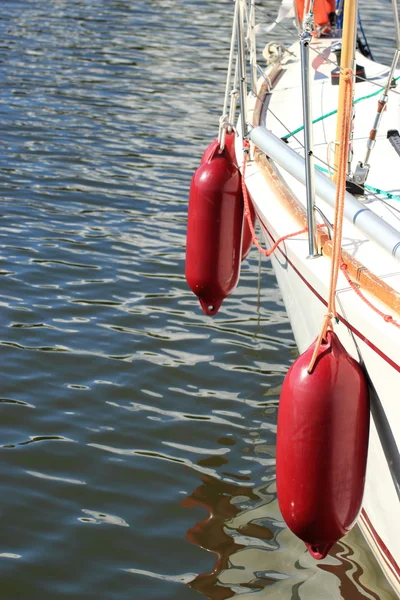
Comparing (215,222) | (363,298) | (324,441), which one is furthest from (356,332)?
(215,222)

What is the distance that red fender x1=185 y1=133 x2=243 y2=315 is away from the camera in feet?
13.7

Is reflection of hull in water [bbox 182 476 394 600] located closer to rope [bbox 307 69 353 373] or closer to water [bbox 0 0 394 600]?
water [bbox 0 0 394 600]

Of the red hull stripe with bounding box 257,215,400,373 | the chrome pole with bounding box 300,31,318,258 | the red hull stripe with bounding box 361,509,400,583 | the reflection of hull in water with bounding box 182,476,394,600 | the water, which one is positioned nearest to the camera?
the red hull stripe with bounding box 257,215,400,373

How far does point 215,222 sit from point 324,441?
1716mm

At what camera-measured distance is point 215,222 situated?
165 inches

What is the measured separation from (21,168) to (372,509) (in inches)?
207

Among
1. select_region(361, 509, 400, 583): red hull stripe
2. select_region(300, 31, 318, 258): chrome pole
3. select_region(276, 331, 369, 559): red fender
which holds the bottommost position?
select_region(361, 509, 400, 583): red hull stripe

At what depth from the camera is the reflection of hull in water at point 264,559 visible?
10.9 ft

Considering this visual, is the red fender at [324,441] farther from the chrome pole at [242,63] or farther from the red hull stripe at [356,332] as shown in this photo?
the chrome pole at [242,63]

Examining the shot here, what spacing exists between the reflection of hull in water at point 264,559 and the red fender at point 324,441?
0.58 meters

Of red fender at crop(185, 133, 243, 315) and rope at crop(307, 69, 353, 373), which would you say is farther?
red fender at crop(185, 133, 243, 315)

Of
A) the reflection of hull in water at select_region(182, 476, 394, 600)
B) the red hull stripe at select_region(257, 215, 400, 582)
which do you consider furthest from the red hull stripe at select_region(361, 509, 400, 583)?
the reflection of hull in water at select_region(182, 476, 394, 600)

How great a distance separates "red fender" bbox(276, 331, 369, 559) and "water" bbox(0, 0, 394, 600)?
640mm

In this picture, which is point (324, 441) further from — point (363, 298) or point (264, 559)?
point (264, 559)
